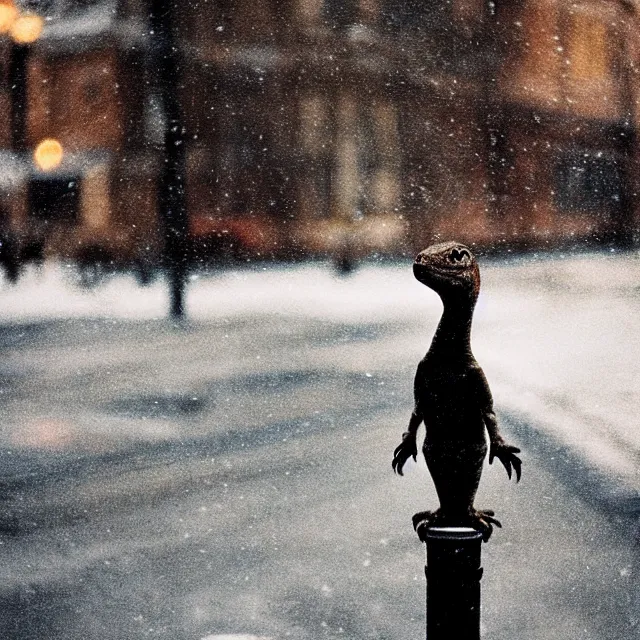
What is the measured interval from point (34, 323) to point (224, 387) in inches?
26.1

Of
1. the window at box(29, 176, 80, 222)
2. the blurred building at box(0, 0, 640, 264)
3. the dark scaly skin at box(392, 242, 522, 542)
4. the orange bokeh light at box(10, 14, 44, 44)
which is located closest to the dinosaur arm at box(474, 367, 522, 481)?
the dark scaly skin at box(392, 242, 522, 542)

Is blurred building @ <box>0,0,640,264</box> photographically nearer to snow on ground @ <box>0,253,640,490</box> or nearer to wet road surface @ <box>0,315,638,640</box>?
snow on ground @ <box>0,253,640,490</box>

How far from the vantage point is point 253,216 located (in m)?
2.60

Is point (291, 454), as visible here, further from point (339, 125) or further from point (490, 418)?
point (490, 418)

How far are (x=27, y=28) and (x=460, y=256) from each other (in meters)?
1.97

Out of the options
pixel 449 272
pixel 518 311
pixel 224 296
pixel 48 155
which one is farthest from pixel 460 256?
pixel 48 155

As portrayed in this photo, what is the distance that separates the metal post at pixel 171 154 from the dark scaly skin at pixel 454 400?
155 centimetres

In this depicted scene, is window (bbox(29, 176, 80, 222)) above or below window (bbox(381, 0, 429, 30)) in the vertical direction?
below

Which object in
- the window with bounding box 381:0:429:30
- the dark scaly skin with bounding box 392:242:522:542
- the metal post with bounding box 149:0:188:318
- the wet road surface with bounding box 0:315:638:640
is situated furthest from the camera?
the metal post with bounding box 149:0:188:318

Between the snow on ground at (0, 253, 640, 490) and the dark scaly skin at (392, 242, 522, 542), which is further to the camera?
the snow on ground at (0, 253, 640, 490)

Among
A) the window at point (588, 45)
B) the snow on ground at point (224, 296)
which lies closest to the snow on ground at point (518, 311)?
the snow on ground at point (224, 296)

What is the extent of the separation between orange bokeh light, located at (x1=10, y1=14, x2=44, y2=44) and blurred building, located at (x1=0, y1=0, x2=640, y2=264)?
0.08 ft

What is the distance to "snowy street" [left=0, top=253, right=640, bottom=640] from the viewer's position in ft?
7.41

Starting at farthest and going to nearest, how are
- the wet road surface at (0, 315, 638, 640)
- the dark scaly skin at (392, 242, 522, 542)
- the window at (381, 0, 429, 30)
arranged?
the window at (381, 0, 429, 30)
the wet road surface at (0, 315, 638, 640)
the dark scaly skin at (392, 242, 522, 542)
